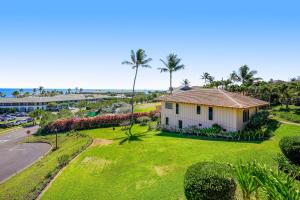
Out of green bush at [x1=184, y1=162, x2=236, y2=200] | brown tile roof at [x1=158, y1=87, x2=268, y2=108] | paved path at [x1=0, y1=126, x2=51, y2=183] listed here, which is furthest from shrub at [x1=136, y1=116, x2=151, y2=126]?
green bush at [x1=184, y1=162, x2=236, y2=200]

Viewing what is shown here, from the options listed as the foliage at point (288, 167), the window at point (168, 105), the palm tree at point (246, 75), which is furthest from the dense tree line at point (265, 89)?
the foliage at point (288, 167)

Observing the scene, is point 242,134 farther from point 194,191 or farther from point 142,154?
point 194,191

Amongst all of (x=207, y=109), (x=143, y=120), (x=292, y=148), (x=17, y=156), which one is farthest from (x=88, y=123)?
(x=292, y=148)

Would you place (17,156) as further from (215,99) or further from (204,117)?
(215,99)

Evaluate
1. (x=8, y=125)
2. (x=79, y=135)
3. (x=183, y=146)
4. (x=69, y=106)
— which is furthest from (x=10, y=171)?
(x=69, y=106)

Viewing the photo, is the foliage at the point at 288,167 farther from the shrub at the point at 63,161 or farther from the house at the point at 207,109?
the shrub at the point at 63,161

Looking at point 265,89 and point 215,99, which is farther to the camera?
point 265,89
